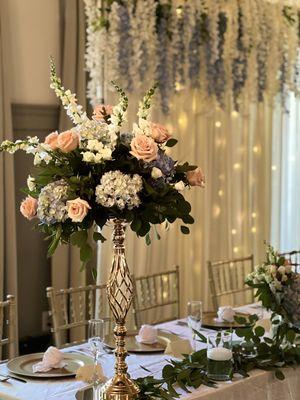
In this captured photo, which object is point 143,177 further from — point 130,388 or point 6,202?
point 6,202

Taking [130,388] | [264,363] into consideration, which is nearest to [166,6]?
[264,363]

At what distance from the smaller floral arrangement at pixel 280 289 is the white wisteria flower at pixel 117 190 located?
2.95 ft

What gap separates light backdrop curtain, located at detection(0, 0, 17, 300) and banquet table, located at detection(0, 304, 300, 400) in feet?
5.04

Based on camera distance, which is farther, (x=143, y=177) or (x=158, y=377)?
(x=158, y=377)

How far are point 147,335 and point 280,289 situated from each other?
0.62 m

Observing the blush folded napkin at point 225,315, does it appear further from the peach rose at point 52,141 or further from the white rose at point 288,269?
the peach rose at point 52,141

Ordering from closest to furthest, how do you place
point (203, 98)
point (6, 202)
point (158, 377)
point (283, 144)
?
1. point (158, 377)
2. point (6, 202)
3. point (203, 98)
4. point (283, 144)

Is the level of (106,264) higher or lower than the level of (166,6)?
lower

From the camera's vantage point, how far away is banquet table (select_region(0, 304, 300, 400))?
254 centimetres

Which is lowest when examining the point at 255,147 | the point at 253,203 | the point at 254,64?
the point at 253,203

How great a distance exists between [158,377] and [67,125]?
2.33 m

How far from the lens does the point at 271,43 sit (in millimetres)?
5504

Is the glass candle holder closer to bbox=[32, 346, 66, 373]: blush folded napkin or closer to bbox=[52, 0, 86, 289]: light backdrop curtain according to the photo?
bbox=[32, 346, 66, 373]: blush folded napkin

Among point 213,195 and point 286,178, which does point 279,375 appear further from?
point 286,178
